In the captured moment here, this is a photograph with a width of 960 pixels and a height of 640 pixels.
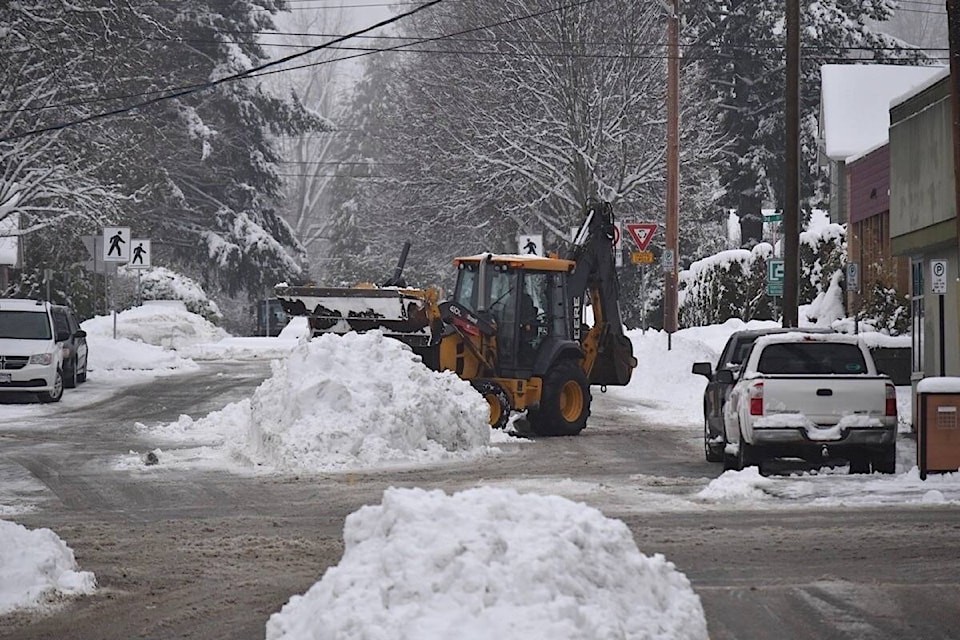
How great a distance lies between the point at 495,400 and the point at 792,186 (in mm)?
6814

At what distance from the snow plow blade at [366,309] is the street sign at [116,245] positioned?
1599cm

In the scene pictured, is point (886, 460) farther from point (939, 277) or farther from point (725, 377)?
Result: point (939, 277)

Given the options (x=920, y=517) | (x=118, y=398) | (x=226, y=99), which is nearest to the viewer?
(x=920, y=517)

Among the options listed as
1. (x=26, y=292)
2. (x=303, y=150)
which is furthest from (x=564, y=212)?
(x=303, y=150)

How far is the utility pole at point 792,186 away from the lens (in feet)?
86.5

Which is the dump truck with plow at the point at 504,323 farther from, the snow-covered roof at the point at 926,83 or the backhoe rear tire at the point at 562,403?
the snow-covered roof at the point at 926,83

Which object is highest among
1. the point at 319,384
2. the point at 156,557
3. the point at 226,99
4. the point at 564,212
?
the point at 226,99

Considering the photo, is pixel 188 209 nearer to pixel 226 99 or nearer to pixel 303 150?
pixel 226 99

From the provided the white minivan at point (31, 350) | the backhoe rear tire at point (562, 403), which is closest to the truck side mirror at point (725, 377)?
the backhoe rear tire at point (562, 403)

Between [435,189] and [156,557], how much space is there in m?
49.4

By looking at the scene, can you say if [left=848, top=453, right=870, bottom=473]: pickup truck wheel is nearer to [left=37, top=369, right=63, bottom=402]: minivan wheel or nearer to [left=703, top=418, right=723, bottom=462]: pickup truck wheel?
[left=703, top=418, right=723, bottom=462]: pickup truck wheel

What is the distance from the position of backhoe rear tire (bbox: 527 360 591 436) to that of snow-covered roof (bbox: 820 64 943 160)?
30465mm

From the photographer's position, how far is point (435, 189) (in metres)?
61.0

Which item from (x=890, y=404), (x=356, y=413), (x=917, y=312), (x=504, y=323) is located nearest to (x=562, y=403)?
(x=504, y=323)
